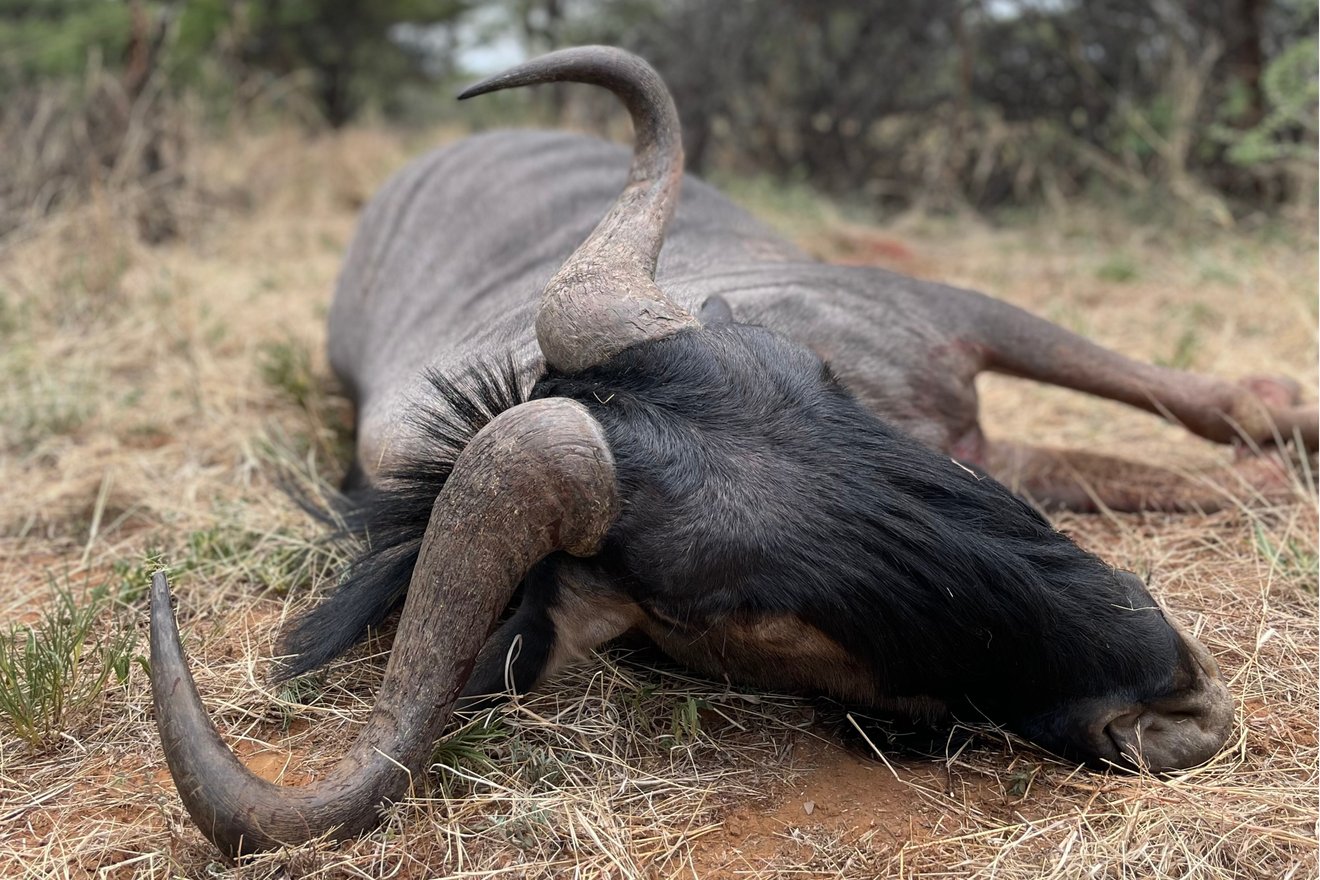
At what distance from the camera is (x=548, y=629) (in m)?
2.26

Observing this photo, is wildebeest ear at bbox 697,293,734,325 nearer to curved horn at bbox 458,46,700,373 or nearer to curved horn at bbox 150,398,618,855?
curved horn at bbox 458,46,700,373

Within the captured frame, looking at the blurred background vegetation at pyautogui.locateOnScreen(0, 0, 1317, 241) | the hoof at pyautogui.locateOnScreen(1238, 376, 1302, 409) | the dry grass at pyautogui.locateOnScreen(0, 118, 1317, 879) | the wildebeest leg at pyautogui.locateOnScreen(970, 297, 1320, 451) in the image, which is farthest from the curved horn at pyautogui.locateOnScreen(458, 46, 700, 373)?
the blurred background vegetation at pyautogui.locateOnScreen(0, 0, 1317, 241)

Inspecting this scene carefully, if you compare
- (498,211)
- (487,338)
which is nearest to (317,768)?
(487,338)

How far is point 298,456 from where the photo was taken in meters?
4.11

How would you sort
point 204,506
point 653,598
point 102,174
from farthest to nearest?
point 102,174
point 204,506
point 653,598

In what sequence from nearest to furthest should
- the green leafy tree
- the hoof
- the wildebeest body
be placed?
the wildebeest body
the hoof
the green leafy tree

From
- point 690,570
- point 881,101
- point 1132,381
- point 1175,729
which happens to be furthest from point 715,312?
point 881,101

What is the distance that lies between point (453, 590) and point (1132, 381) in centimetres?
244

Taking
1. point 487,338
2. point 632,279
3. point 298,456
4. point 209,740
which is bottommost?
point 298,456

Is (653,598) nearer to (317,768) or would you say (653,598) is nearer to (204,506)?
(317,768)

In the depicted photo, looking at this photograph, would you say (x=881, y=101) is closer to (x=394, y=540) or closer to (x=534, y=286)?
(x=534, y=286)

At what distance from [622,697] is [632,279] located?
884mm

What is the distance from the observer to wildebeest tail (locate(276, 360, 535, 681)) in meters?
2.31

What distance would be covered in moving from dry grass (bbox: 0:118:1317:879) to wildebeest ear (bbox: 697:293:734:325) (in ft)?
2.68
